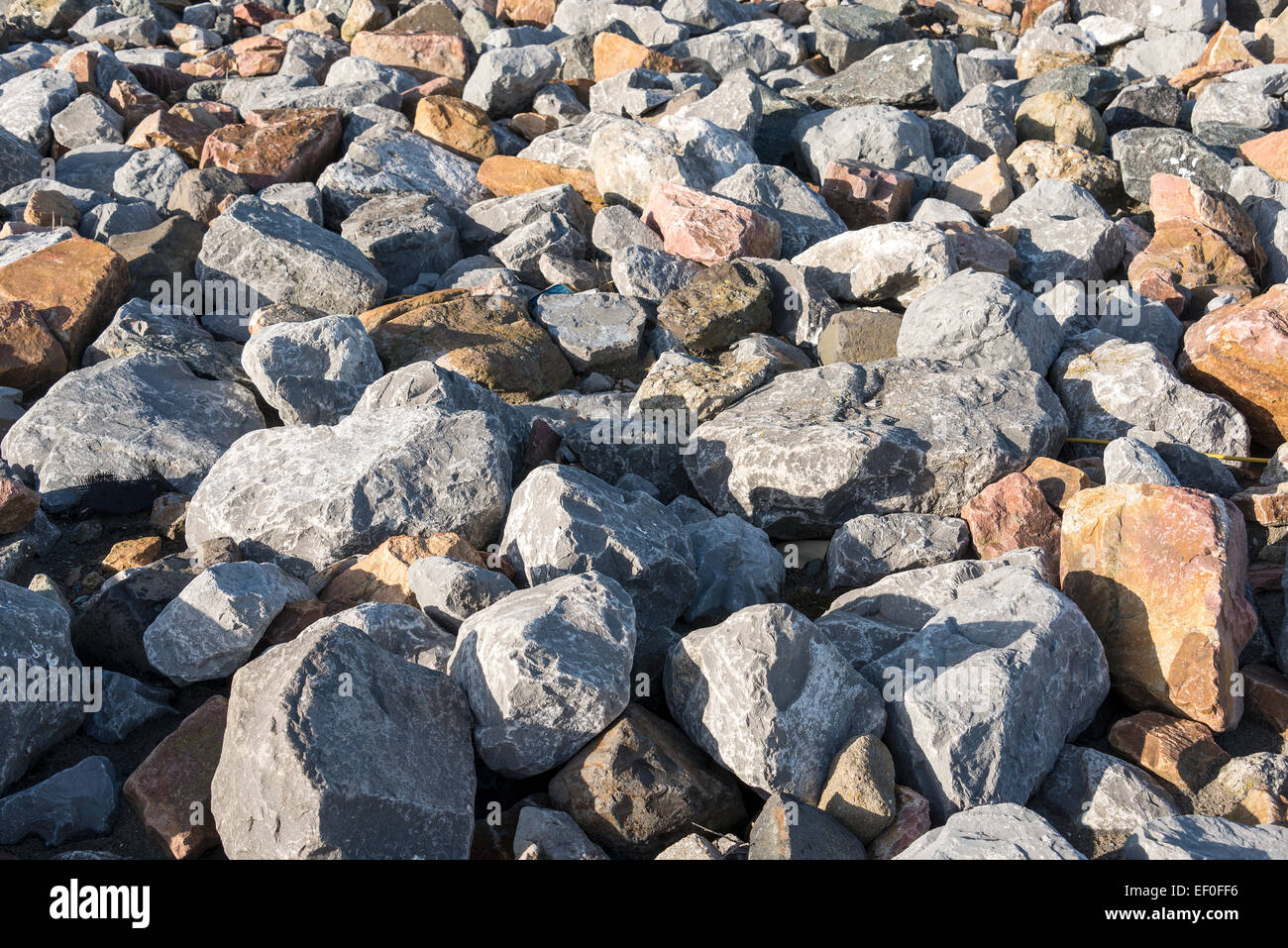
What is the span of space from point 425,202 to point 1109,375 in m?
5.27

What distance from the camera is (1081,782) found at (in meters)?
3.96

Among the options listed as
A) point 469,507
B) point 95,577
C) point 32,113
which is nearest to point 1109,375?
point 469,507

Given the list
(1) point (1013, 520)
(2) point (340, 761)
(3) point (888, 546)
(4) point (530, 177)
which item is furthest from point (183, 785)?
(4) point (530, 177)

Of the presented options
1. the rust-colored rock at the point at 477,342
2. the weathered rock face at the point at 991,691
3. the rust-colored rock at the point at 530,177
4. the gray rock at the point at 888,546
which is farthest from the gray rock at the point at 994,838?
the rust-colored rock at the point at 530,177

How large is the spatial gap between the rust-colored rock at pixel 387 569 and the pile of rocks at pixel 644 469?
0.03 meters

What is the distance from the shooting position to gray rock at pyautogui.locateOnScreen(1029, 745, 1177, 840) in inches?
150

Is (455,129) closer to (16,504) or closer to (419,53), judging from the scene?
(419,53)

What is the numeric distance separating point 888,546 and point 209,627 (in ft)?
10.2

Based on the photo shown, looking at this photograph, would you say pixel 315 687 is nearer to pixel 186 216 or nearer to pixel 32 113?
pixel 186 216

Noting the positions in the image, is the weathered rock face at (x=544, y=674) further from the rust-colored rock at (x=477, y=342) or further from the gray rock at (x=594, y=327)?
the gray rock at (x=594, y=327)

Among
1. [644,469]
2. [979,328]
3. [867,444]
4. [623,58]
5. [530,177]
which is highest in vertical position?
[623,58]

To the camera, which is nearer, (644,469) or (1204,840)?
(1204,840)

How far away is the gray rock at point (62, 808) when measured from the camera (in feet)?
11.9

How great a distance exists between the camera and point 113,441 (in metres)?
5.62
